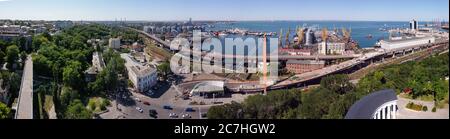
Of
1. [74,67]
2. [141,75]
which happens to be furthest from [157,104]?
[74,67]

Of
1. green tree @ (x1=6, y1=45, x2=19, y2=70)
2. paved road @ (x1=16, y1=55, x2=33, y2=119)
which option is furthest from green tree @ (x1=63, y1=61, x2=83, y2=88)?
green tree @ (x1=6, y1=45, x2=19, y2=70)

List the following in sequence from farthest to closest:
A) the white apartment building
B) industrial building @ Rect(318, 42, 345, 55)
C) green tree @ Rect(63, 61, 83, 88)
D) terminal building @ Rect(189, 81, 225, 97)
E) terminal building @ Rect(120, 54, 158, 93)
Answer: industrial building @ Rect(318, 42, 345, 55) < the white apartment building < green tree @ Rect(63, 61, 83, 88) < terminal building @ Rect(189, 81, 225, 97) < terminal building @ Rect(120, 54, 158, 93)

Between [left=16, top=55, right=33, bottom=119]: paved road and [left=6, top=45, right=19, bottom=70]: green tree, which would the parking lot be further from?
[left=6, top=45, right=19, bottom=70]: green tree

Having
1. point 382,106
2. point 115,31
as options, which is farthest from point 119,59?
point 382,106

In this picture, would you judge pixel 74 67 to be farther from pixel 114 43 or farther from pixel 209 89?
pixel 209 89

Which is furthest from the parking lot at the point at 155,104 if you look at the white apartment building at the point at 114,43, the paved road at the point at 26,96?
the white apartment building at the point at 114,43
